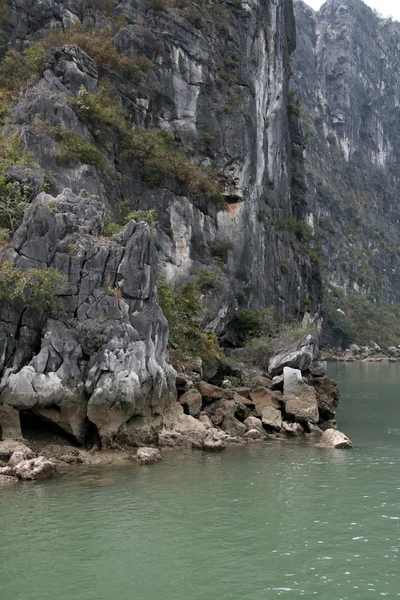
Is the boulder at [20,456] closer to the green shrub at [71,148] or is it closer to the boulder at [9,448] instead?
the boulder at [9,448]

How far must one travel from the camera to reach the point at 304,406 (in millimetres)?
23812

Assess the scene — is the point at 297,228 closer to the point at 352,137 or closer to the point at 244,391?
the point at 244,391

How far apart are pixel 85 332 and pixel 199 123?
82.6ft

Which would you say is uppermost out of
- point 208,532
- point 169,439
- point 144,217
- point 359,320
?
point 144,217

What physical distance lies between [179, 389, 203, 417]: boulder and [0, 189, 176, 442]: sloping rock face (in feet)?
3.63

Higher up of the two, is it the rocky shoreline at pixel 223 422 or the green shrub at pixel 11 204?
the green shrub at pixel 11 204

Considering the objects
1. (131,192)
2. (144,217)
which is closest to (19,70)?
(131,192)

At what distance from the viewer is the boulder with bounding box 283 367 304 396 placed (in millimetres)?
24944

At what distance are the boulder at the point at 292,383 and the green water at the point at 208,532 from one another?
7.51 meters

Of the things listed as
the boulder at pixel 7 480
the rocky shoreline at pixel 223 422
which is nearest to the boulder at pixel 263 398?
the rocky shoreline at pixel 223 422

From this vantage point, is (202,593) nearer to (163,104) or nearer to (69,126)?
(69,126)

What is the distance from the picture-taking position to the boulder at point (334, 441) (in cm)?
1962

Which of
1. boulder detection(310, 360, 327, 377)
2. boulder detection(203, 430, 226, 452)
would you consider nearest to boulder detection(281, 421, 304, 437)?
boulder detection(203, 430, 226, 452)

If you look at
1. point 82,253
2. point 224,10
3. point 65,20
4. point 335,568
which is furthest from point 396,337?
point 335,568
